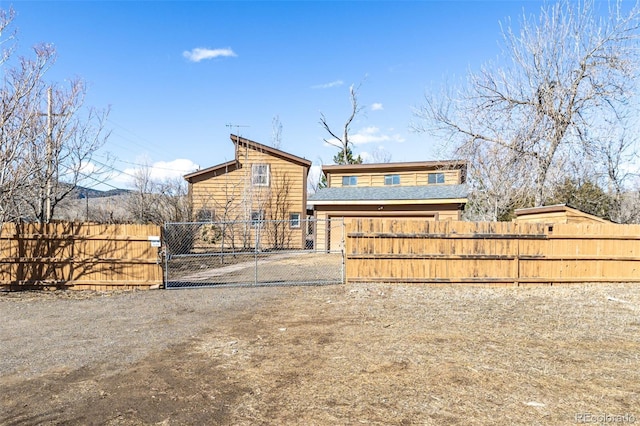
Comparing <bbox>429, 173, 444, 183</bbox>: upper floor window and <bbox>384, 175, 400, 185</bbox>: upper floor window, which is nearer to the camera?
<bbox>429, 173, 444, 183</bbox>: upper floor window

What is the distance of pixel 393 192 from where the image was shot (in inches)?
768

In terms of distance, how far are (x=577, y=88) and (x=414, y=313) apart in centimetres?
1184

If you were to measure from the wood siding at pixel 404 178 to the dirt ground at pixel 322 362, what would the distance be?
12789mm

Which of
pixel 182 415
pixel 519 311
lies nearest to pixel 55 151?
pixel 182 415

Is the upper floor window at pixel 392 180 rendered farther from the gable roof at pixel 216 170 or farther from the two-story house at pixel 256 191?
the gable roof at pixel 216 170

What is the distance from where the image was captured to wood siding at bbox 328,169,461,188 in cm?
1998

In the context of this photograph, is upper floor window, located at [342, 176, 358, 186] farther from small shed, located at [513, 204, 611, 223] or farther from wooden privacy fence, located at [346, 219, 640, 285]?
wooden privacy fence, located at [346, 219, 640, 285]

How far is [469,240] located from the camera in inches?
364

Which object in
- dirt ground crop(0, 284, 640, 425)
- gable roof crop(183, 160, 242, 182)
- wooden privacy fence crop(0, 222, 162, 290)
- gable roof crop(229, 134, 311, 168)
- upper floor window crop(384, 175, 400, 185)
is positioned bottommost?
dirt ground crop(0, 284, 640, 425)

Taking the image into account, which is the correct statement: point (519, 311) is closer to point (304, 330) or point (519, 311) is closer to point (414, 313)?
point (414, 313)

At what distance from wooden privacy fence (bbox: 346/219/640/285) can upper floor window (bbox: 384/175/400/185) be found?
12.1 metres

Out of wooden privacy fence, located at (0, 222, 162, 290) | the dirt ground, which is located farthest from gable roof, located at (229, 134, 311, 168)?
the dirt ground

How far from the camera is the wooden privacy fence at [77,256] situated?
350 inches

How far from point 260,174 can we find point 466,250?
1425cm
